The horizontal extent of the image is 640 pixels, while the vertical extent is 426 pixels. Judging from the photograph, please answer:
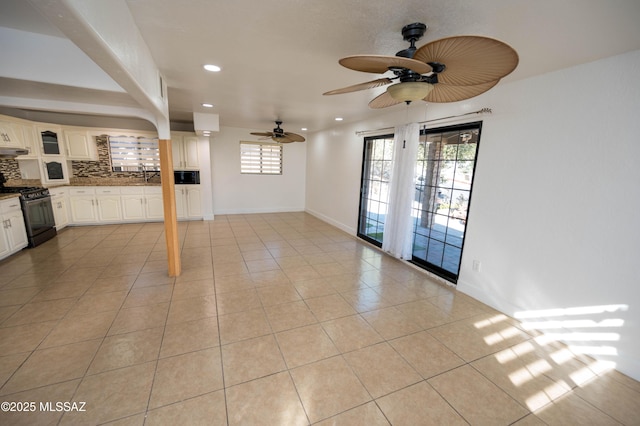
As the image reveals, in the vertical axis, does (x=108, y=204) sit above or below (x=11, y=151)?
below

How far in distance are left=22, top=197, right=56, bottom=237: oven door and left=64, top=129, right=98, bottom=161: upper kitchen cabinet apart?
1.11 m

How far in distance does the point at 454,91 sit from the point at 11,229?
586cm

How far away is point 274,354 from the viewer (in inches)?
81.9

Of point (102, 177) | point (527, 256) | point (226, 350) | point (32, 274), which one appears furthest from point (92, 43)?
point (102, 177)

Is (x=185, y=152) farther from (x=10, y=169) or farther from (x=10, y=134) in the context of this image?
(x=10, y=169)

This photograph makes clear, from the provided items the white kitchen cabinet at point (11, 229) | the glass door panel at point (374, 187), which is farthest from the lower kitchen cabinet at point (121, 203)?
the glass door panel at point (374, 187)

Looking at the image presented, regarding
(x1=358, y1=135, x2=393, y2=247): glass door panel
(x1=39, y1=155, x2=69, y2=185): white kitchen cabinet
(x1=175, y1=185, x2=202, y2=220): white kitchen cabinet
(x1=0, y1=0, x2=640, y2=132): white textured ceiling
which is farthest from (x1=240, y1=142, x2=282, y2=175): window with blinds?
(x1=0, y1=0, x2=640, y2=132): white textured ceiling

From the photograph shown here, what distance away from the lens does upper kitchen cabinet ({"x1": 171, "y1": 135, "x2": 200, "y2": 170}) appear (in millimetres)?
5875

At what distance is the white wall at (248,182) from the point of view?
6797 millimetres

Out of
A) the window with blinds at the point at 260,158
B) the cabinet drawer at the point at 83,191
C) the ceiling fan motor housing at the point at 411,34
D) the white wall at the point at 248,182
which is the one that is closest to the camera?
the ceiling fan motor housing at the point at 411,34

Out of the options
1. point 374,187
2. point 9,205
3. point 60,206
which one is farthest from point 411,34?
point 60,206

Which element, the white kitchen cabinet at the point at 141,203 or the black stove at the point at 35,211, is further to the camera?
the white kitchen cabinet at the point at 141,203

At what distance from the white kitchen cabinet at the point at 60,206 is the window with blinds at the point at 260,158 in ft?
11.9

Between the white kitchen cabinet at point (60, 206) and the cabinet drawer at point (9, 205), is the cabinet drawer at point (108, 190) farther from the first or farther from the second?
the cabinet drawer at point (9, 205)
